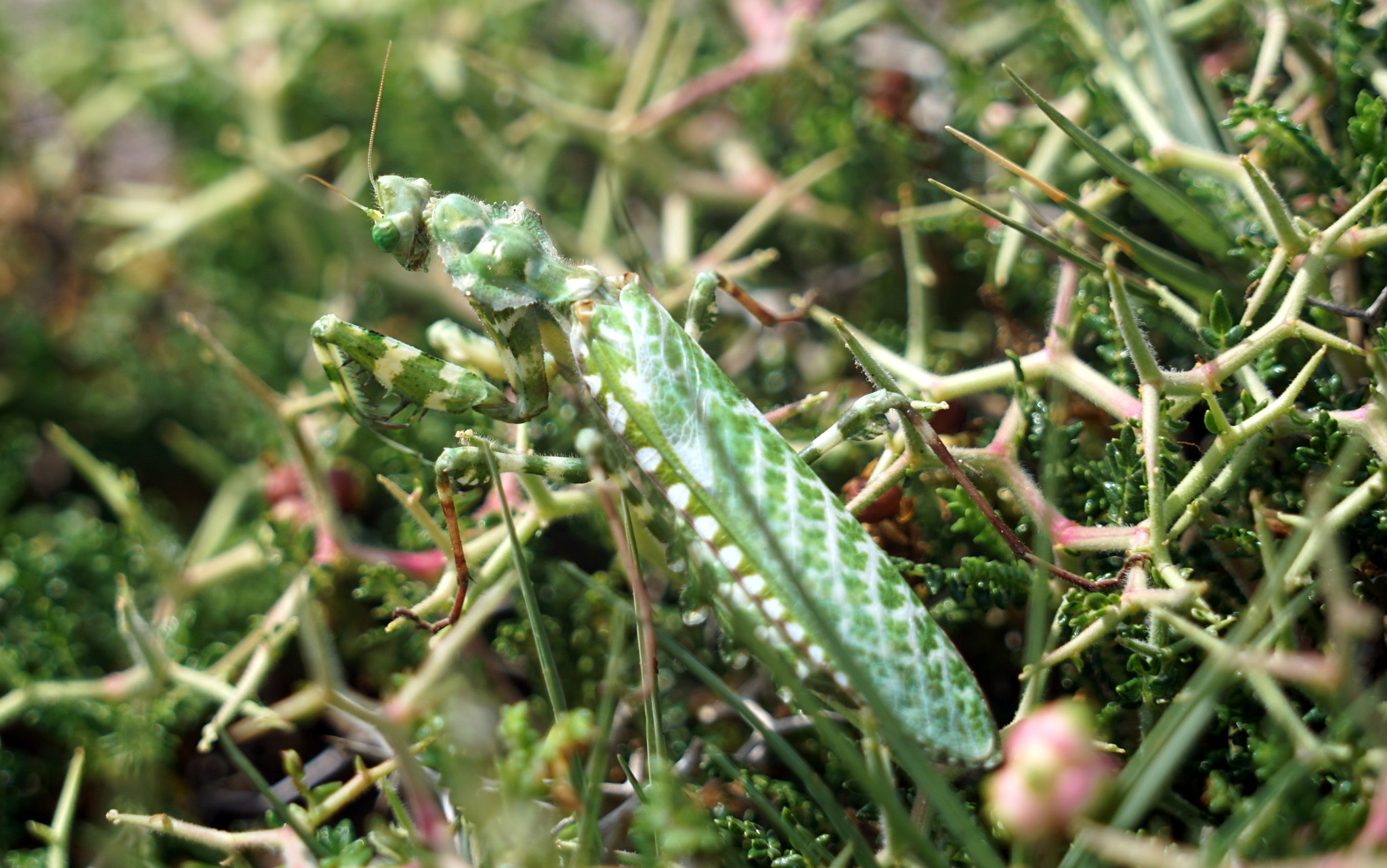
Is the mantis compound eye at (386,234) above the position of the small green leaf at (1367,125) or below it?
above

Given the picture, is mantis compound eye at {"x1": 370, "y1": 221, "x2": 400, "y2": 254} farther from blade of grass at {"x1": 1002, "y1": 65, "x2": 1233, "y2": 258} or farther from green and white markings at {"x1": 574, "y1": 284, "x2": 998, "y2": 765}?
blade of grass at {"x1": 1002, "y1": 65, "x2": 1233, "y2": 258}

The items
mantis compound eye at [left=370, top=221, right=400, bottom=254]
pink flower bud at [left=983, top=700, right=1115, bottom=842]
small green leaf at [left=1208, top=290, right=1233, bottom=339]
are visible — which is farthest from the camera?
mantis compound eye at [left=370, top=221, right=400, bottom=254]

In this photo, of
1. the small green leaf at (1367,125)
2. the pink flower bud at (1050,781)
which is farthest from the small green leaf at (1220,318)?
the pink flower bud at (1050,781)

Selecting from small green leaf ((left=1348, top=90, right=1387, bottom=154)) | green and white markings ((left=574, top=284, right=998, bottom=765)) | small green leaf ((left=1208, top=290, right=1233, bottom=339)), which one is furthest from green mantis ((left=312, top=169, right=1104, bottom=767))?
small green leaf ((left=1348, top=90, right=1387, bottom=154))

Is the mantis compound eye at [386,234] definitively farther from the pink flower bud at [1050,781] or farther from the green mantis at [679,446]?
the pink flower bud at [1050,781]

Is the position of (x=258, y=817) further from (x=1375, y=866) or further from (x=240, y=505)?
(x=1375, y=866)

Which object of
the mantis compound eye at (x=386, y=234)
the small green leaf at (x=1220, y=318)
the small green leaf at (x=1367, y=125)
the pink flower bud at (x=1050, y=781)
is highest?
the mantis compound eye at (x=386, y=234)

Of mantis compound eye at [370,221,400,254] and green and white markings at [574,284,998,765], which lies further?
mantis compound eye at [370,221,400,254]
